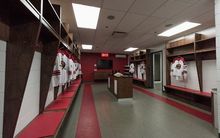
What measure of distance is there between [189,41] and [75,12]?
411cm

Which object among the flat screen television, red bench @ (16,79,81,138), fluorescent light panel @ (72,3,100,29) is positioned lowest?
red bench @ (16,79,81,138)

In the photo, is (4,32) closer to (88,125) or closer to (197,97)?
(88,125)

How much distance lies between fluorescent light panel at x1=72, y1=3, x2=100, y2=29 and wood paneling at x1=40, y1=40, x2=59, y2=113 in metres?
1.16

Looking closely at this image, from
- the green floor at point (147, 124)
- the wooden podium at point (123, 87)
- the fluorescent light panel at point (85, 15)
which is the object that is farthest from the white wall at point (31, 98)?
the wooden podium at point (123, 87)

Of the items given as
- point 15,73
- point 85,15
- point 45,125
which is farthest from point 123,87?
point 15,73

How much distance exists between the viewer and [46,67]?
6.45 feet

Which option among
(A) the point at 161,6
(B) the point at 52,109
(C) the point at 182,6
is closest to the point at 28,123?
(B) the point at 52,109

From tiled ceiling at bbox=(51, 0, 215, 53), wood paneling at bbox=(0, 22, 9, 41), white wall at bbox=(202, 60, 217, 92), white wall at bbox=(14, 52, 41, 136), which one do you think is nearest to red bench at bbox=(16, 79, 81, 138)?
white wall at bbox=(14, 52, 41, 136)

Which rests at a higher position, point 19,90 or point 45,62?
point 45,62

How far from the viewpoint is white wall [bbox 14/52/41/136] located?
4.74 feet

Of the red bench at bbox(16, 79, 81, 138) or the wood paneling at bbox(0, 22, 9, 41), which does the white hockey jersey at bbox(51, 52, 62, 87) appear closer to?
the red bench at bbox(16, 79, 81, 138)

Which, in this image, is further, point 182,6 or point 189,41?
point 189,41

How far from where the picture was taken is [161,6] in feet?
8.23

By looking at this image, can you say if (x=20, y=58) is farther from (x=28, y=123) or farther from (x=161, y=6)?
(x=161, y=6)
